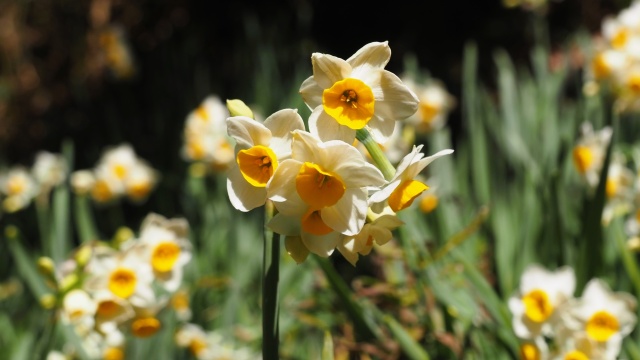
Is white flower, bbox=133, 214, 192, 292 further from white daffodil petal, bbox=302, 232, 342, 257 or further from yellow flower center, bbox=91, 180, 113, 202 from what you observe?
yellow flower center, bbox=91, 180, 113, 202

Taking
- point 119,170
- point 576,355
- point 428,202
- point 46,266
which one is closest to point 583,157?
point 428,202

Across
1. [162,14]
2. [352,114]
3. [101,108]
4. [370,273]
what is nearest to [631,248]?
[352,114]

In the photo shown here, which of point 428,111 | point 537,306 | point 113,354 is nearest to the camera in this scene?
point 537,306

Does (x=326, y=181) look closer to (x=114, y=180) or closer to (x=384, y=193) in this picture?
(x=384, y=193)

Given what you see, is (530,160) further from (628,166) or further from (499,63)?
(499,63)

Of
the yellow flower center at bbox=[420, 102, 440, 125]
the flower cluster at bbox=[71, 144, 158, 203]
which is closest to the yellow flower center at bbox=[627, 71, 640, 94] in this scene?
the yellow flower center at bbox=[420, 102, 440, 125]

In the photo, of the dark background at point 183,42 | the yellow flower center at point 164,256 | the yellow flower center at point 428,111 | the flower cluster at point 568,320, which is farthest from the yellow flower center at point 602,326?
the dark background at point 183,42
